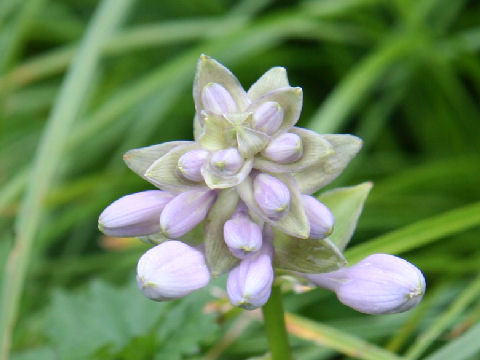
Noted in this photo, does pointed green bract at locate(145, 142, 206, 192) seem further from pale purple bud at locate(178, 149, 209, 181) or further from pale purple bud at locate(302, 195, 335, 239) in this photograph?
pale purple bud at locate(302, 195, 335, 239)

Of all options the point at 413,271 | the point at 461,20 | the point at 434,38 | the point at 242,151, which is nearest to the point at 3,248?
the point at 242,151

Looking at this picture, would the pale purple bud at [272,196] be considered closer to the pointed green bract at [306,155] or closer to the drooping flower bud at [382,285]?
the pointed green bract at [306,155]

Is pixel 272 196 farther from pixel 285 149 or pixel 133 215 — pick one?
pixel 133 215

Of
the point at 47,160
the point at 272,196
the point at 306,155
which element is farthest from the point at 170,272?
the point at 47,160

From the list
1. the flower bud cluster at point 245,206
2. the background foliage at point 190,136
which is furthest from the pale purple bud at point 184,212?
the background foliage at point 190,136

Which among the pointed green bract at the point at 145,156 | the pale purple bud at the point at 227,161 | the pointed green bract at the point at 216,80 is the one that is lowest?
the pale purple bud at the point at 227,161

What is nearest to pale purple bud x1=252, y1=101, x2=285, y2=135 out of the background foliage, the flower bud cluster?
the flower bud cluster
